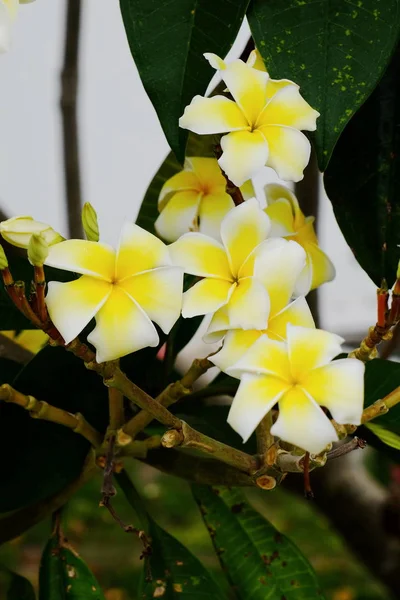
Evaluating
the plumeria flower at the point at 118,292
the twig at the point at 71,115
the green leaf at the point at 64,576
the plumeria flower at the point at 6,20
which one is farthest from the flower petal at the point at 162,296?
the twig at the point at 71,115

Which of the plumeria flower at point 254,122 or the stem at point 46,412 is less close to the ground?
the plumeria flower at point 254,122

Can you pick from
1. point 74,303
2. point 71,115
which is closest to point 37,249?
point 74,303

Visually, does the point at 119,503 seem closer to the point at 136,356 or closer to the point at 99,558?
the point at 99,558

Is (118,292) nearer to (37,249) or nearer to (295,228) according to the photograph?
(37,249)

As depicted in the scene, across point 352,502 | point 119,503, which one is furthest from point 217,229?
point 119,503

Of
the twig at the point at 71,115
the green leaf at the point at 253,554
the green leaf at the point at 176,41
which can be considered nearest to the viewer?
the green leaf at the point at 176,41

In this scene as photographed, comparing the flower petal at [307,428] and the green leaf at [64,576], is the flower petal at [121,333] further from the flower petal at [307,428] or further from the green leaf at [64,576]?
the green leaf at [64,576]
